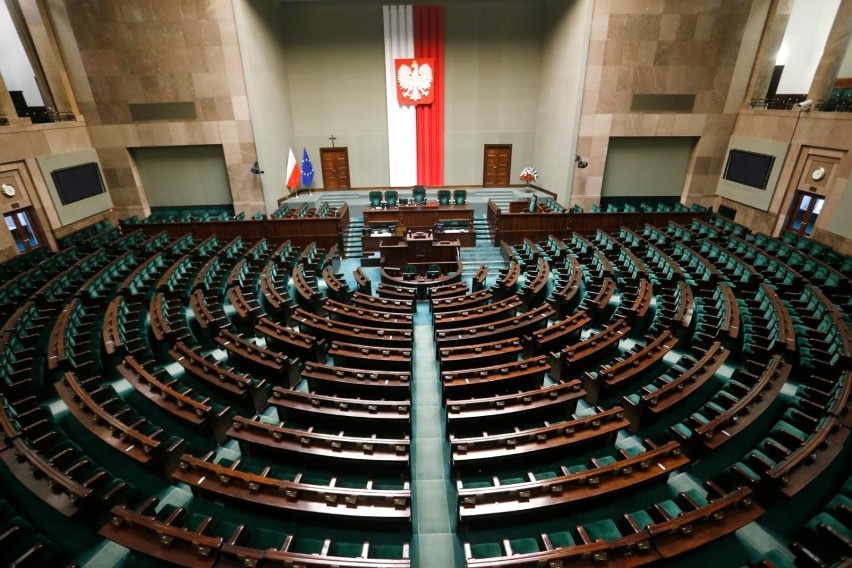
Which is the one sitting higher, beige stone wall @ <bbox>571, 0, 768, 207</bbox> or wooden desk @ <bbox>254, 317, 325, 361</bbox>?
beige stone wall @ <bbox>571, 0, 768, 207</bbox>

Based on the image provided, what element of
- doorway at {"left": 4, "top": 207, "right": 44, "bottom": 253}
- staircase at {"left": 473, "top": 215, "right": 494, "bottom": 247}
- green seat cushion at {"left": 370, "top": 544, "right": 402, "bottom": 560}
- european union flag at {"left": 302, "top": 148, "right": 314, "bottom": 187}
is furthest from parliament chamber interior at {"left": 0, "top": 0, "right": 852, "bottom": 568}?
european union flag at {"left": 302, "top": 148, "right": 314, "bottom": 187}

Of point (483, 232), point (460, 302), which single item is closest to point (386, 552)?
point (460, 302)

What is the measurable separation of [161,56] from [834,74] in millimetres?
19178

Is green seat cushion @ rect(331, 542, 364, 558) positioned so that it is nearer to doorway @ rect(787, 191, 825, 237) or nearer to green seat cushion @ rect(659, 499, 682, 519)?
green seat cushion @ rect(659, 499, 682, 519)

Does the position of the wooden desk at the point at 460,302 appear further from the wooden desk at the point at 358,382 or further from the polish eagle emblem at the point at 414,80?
the polish eagle emblem at the point at 414,80

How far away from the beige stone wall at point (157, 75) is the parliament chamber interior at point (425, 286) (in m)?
0.09

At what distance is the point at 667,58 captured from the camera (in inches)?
504

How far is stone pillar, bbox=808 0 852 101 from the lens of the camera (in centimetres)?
1004

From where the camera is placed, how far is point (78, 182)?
1253 centimetres

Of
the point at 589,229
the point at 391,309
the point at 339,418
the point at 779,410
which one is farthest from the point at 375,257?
the point at 779,410

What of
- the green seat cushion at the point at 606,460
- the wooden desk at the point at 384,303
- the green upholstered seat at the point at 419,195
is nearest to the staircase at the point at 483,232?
the green upholstered seat at the point at 419,195

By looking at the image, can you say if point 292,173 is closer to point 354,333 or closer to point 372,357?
point 354,333

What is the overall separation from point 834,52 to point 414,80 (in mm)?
12449

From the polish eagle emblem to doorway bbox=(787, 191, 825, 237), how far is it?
1246 centimetres
